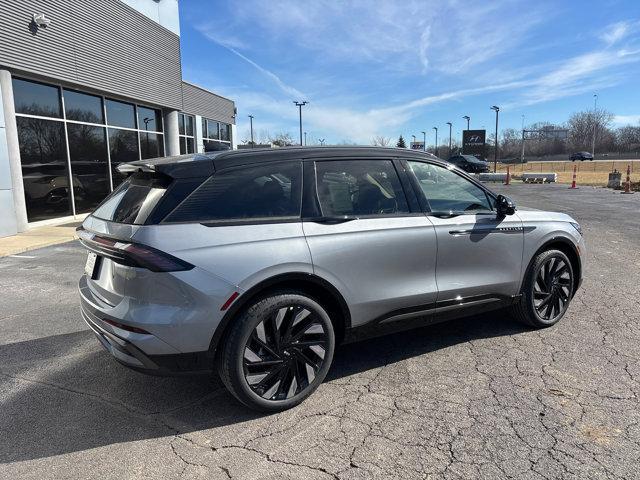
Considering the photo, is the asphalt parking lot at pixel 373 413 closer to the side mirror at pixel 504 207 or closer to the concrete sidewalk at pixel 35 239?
the side mirror at pixel 504 207

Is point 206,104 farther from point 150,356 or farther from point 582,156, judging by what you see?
point 582,156

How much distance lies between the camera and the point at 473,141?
55.3 metres

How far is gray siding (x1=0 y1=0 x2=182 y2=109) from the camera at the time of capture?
35.0 ft

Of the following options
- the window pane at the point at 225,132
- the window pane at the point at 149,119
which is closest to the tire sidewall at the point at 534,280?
the window pane at the point at 149,119

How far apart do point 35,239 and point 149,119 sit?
8.64 metres

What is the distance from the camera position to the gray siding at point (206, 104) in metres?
20.3

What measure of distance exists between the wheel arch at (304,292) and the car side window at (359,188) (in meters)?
0.51

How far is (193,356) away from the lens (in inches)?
112

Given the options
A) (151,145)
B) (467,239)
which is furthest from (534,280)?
(151,145)

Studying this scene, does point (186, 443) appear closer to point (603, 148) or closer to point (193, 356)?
point (193, 356)

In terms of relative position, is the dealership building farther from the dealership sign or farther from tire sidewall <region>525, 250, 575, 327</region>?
the dealership sign

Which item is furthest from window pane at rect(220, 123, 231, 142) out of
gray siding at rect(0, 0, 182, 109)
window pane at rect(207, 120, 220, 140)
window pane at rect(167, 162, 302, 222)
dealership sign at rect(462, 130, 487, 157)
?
dealership sign at rect(462, 130, 487, 157)

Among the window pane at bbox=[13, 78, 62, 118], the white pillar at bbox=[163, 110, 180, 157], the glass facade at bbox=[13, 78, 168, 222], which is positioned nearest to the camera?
the window pane at bbox=[13, 78, 62, 118]

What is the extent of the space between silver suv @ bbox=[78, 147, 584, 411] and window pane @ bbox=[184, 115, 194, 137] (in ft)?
60.0
